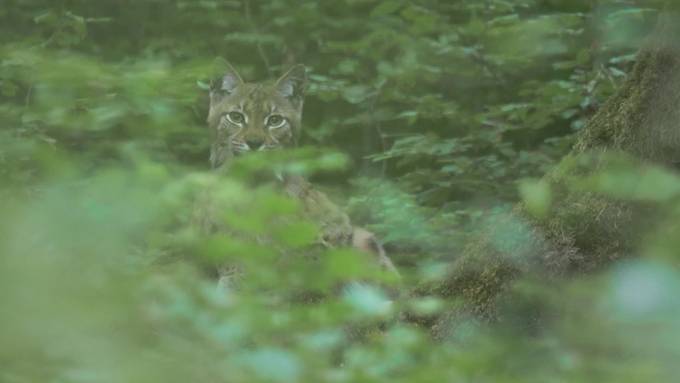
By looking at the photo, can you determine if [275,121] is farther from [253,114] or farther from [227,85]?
[227,85]

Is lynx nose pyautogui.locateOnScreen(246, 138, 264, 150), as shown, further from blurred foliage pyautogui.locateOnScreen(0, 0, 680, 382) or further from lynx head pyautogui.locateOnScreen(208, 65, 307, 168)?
blurred foliage pyautogui.locateOnScreen(0, 0, 680, 382)

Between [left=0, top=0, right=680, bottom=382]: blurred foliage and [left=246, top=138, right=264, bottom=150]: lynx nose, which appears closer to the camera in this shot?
[left=0, top=0, right=680, bottom=382]: blurred foliage

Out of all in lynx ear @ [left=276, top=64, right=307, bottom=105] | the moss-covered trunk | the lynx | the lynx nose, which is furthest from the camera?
lynx ear @ [left=276, top=64, right=307, bottom=105]

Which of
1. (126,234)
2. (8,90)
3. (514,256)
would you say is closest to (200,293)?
(126,234)

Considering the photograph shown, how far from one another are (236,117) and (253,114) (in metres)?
0.12

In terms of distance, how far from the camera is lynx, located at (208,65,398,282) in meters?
6.55

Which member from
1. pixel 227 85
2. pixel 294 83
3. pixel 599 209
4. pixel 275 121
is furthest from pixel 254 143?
pixel 599 209

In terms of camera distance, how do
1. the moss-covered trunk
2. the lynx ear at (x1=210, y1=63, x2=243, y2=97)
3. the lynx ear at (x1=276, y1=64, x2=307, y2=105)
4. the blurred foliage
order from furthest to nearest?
the lynx ear at (x1=276, y1=64, x2=307, y2=105), the lynx ear at (x1=210, y1=63, x2=243, y2=97), the moss-covered trunk, the blurred foliage

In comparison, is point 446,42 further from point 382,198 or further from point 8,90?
point 8,90

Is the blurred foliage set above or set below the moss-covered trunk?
above

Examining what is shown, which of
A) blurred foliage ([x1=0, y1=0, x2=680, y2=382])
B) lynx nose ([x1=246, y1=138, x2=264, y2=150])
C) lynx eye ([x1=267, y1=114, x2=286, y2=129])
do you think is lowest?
lynx nose ([x1=246, y1=138, x2=264, y2=150])

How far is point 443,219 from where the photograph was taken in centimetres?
657

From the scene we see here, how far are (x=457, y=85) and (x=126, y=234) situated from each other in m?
7.39

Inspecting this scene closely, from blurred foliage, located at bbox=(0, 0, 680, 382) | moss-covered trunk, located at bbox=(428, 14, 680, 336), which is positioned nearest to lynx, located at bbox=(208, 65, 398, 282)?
blurred foliage, located at bbox=(0, 0, 680, 382)
